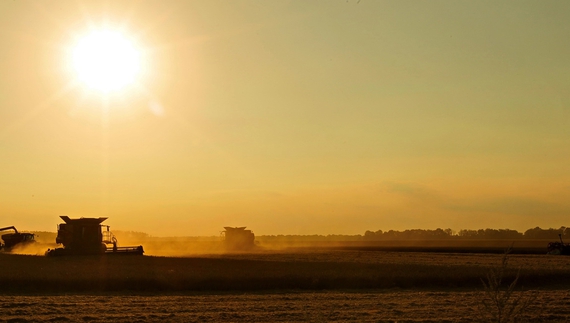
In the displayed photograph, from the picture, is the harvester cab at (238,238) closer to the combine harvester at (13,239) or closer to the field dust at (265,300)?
the combine harvester at (13,239)

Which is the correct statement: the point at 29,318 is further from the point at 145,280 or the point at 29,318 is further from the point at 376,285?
the point at 376,285

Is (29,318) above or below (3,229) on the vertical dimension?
below

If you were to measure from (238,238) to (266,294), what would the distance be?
6928cm

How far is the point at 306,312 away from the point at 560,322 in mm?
8688

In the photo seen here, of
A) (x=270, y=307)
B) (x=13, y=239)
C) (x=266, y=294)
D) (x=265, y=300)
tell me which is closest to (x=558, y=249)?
(x=266, y=294)

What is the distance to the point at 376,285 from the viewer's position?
3241 cm

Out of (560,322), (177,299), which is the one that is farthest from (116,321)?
(560,322)

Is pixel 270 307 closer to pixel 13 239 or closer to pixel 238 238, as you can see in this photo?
pixel 13 239

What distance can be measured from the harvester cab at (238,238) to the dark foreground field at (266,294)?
57.4m

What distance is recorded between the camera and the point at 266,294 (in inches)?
1129

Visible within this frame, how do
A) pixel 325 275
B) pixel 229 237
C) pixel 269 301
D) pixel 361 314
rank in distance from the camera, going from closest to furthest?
pixel 361 314 < pixel 269 301 < pixel 325 275 < pixel 229 237

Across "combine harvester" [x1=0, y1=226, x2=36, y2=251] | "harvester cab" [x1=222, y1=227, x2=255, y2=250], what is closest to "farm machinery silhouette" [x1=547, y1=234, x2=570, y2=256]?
"harvester cab" [x1=222, y1=227, x2=255, y2=250]

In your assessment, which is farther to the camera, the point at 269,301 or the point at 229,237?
the point at 229,237

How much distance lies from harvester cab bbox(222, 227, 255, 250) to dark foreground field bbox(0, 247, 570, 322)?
57.4 metres
